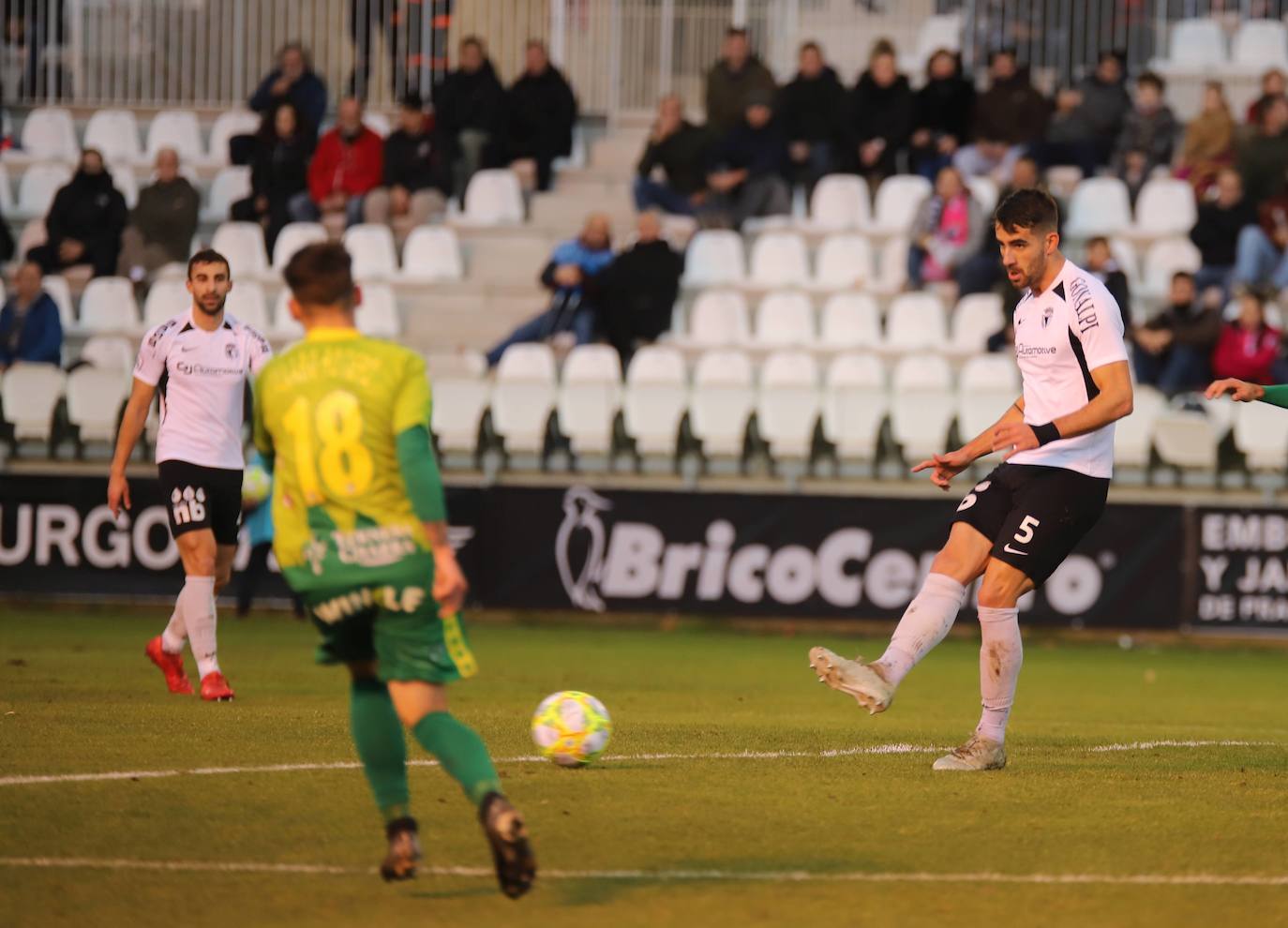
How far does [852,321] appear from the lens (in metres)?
18.1

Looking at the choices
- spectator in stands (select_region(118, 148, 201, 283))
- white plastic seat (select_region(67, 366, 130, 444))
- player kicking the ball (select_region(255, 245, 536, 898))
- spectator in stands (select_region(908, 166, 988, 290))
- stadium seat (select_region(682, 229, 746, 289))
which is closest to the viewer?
player kicking the ball (select_region(255, 245, 536, 898))

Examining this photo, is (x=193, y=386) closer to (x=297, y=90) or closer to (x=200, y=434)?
(x=200, y=434)

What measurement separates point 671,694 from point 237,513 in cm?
279

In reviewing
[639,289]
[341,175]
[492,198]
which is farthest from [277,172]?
[639,289]

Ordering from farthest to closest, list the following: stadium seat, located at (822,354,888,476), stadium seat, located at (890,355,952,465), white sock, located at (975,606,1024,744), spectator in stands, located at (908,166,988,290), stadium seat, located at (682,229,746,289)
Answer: stadium seat, located at (682,229,746,289)
spectator in stands, located at (908,166,988,290)
stadium seat, located at (822,354,888,476)
stadium seat, located at (890,355,952,465)
white sock, located at (975,606,1024,744)

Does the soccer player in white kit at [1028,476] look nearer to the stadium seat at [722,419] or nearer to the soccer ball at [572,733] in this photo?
the soccer ball at [572,733]

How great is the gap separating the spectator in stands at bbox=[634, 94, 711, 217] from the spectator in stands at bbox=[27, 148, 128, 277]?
17.8 feet

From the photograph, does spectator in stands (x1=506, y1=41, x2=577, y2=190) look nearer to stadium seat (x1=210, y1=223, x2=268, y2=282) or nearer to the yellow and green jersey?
stadium seat (x1=210, y1=223, x2=268, y2=282)

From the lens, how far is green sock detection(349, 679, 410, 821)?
5.46 m

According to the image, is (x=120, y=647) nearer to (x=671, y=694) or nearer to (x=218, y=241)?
(x=671, y=694)

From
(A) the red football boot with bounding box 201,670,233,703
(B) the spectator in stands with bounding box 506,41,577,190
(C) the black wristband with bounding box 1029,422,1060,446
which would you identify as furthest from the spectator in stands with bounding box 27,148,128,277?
(C) the black wristband with bounding box 1029,422,1060,446

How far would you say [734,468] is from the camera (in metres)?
17.2

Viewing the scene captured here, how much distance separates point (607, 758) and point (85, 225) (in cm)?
1358

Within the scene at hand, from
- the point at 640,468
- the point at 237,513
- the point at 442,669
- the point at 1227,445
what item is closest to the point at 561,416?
the point at 640,468
